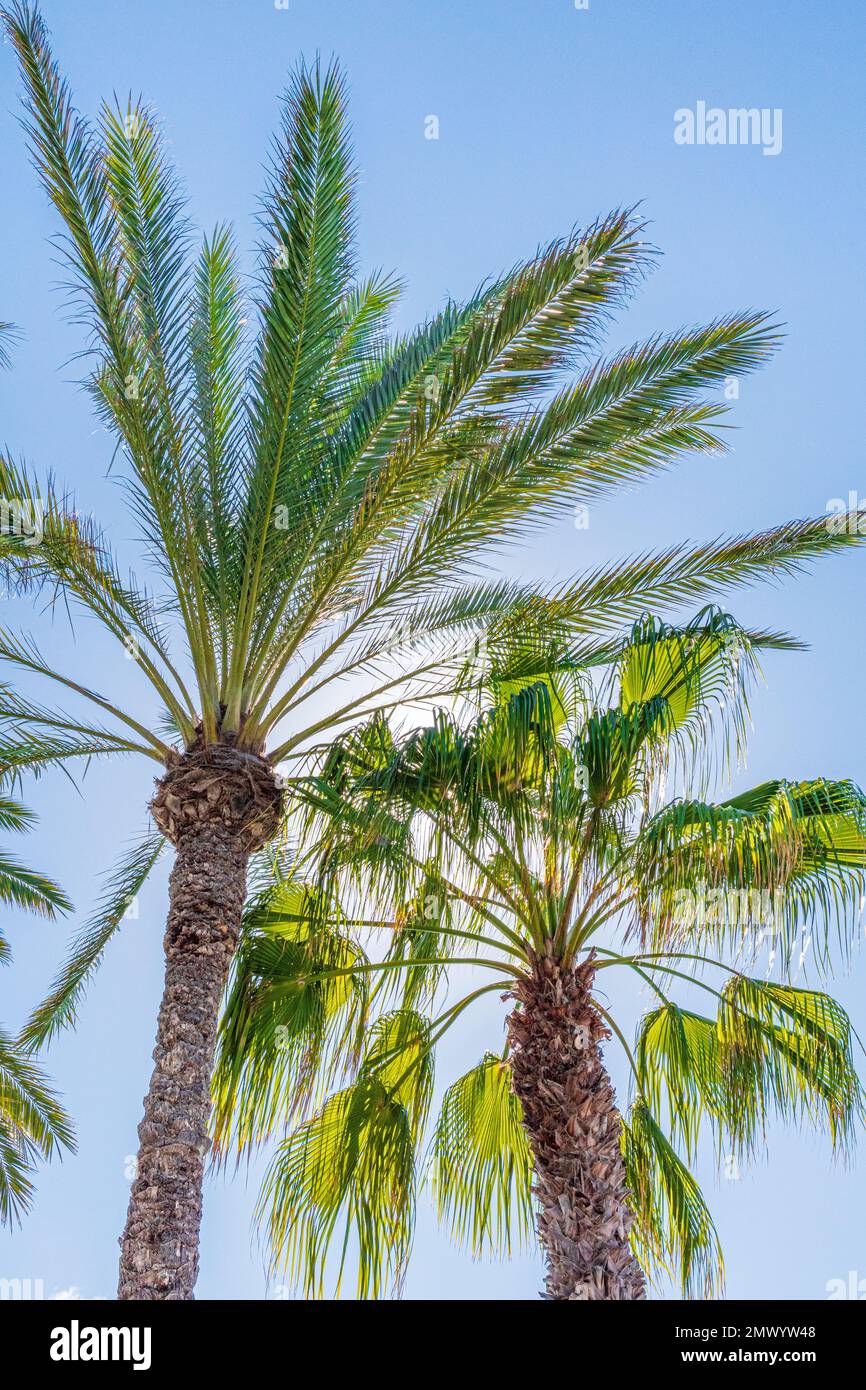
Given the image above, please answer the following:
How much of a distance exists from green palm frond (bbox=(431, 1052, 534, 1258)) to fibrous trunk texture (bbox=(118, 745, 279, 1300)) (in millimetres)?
2219

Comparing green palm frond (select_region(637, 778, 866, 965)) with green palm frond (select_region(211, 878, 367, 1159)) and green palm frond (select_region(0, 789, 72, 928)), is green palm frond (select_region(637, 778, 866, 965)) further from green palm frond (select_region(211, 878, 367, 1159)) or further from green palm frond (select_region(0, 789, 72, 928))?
green palm frond (select_region(0, 789, 72, 928))

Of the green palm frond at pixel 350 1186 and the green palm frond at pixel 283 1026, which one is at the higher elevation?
the green palm frond at pixel 283 1026

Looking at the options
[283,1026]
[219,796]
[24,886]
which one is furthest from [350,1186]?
[24,886]

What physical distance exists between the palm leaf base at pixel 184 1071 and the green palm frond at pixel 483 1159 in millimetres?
2213

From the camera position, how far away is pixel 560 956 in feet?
23.4

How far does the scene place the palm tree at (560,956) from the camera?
20.4 feet

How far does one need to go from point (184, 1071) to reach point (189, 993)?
Answer: 0.45 meters

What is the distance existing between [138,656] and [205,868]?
1649 millimetres

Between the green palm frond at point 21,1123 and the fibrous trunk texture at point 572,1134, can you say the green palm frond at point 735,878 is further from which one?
the green palm frond at point 21,1123

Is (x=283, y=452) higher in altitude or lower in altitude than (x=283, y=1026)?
higher

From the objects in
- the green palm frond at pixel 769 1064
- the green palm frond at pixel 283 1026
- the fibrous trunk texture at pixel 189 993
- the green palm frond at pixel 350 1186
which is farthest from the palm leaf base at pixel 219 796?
the green palm frond at pixel 769 1064

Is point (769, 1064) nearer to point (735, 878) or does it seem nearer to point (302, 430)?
point (735, 878)
